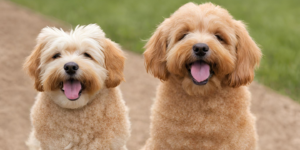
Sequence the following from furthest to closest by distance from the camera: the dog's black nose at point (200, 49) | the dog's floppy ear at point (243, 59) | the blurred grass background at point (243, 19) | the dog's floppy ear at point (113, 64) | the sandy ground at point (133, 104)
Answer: the blurred grass background at point (243, 19) < the sandy ground at point (133, 104) < the dog's floppy ear at point (113, 64) < the dog's floppy ear at point (243, 59) < the dog's black nose at point (200, 49)

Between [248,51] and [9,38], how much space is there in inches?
222

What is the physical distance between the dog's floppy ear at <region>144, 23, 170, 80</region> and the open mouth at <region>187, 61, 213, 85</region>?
0.33m

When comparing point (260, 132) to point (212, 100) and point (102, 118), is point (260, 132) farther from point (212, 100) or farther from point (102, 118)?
point (102, 118)

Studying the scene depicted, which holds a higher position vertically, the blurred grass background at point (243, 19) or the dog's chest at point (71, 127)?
the blurred grass background at point (243, 19)

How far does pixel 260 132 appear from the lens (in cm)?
576

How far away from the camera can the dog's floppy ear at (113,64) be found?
11.8 feet

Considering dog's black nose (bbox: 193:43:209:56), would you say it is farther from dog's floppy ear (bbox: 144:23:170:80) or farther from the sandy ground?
the sandy ground

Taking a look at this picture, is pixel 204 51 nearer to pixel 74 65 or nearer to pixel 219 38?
pixel 219 38

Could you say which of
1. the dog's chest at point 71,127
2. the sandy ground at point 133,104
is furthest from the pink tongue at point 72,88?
the sandy ground at point 133,104

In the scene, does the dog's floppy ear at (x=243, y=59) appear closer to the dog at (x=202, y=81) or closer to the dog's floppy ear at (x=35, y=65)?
the dog at (x=202, y=81)

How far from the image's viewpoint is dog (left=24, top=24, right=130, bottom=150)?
3.54 meters

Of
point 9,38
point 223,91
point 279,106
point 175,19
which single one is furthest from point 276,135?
point 9,38

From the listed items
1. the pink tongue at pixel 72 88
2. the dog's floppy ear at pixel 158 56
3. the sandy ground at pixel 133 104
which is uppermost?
the sandy ground at pixel 133 104

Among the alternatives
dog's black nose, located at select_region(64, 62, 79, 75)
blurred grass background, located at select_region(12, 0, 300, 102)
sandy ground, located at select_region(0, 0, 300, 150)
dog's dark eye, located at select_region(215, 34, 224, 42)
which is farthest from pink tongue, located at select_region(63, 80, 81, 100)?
blurred grass background, located at select_region(12, 0, 300, 102)
